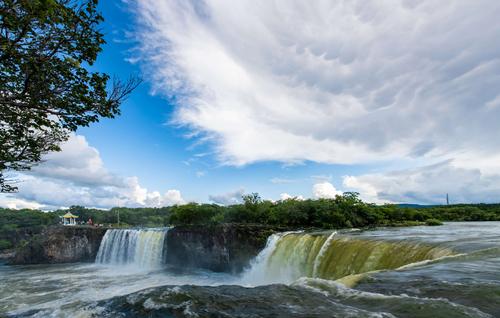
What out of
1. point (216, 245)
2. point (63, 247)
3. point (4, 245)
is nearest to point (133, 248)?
point (216, 245)

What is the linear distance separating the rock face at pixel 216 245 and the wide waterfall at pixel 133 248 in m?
1.09

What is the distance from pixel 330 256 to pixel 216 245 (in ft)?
44.1

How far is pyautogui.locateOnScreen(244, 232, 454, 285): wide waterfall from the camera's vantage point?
9.91m

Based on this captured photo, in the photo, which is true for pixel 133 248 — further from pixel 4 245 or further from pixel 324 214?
pixel 4 245

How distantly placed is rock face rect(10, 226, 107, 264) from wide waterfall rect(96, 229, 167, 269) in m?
2.83

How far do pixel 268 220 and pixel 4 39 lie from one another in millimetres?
24997

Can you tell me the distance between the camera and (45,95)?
648 centimetres

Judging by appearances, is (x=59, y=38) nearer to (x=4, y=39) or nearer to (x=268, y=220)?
(x=4, y=39)

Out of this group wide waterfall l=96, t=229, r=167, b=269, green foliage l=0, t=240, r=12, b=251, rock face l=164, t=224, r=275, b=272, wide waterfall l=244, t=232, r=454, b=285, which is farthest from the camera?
green foliage l=0, t=240, r=12, b=251

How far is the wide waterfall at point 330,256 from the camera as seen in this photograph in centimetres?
991

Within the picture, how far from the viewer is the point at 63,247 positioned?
38.6 metres

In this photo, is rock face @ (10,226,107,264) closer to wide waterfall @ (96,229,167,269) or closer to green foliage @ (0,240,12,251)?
wide waterfall @ (96,229,167,269)

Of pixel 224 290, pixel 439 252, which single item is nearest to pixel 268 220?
pixel 439 252

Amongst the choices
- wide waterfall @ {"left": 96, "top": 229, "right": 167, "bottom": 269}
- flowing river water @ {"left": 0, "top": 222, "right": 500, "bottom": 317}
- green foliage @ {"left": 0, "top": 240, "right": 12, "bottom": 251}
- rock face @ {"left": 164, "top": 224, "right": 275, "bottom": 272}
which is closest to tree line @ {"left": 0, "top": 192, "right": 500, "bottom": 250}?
rock face @ {"left": 164, "top": 224, "right": 275, "bottom": 272}
